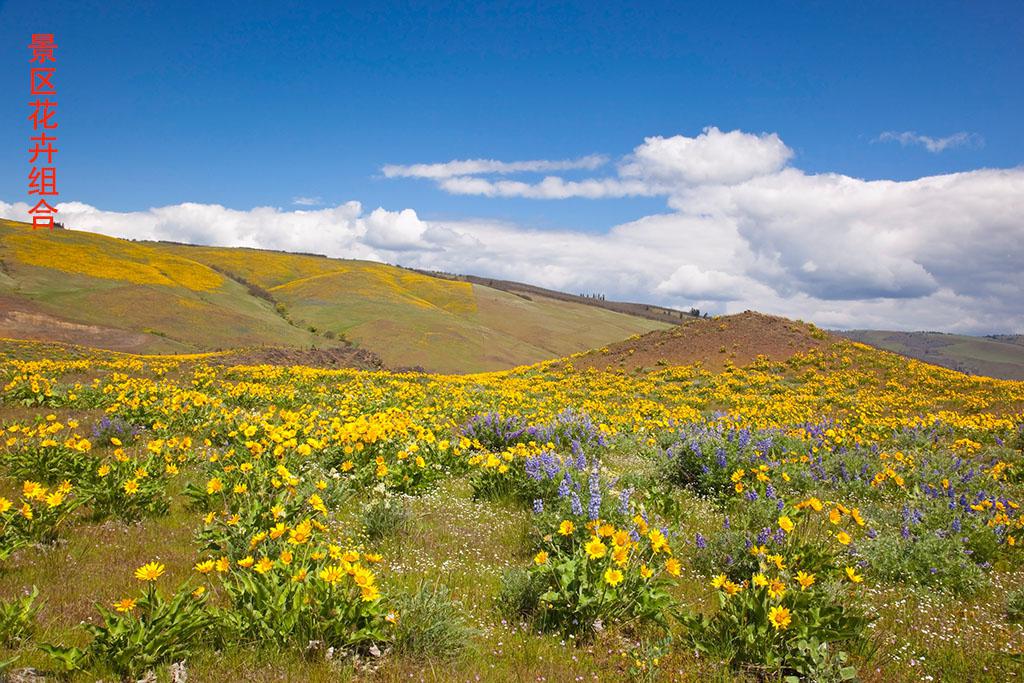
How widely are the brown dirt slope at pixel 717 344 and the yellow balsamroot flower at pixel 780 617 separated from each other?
2683 centimetres

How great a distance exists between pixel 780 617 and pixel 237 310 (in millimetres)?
69032

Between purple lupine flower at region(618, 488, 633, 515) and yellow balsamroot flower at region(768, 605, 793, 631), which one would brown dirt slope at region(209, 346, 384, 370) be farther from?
yellow balsamroot flower at region(768, 605, 793, 631)

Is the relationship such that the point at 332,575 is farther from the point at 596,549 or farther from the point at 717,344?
the point at 717,344

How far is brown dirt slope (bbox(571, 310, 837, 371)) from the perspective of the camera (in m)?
30.0

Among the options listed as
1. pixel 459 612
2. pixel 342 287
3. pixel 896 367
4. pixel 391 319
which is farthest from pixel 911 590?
pixel 342 287

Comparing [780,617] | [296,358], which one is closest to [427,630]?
[780,617]

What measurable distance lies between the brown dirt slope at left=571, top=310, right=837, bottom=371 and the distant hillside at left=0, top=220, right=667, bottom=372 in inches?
1031

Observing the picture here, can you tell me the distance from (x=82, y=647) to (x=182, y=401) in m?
8.98

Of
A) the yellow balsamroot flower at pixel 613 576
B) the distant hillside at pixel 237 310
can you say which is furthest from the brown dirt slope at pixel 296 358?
the yellow balsamroot flower at pixel 613 576

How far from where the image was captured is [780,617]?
3432 mm

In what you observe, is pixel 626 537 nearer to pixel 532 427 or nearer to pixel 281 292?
pixel 532 427

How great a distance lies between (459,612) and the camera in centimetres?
404

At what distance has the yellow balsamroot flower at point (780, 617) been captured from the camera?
11.1 ft

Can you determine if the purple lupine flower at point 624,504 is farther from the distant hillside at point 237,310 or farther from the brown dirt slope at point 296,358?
the distant hillside at point 237,310
